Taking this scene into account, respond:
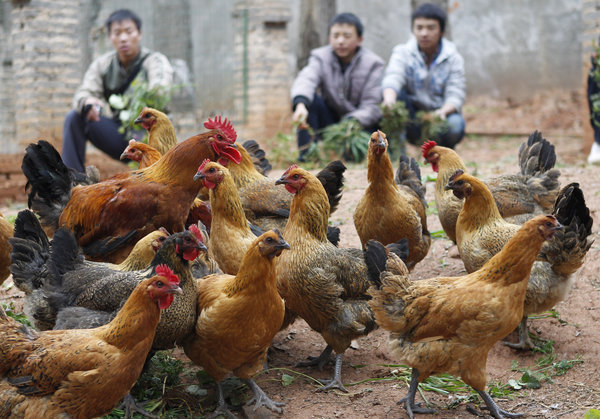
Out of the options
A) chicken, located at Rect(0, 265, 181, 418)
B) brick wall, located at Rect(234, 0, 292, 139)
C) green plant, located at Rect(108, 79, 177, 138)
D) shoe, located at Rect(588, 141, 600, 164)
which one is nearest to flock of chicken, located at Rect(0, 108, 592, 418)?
chicken, located at Rect(0, 265, 181, 418)

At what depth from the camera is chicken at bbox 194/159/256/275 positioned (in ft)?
14.5

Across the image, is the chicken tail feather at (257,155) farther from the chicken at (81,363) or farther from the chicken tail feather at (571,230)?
the chicken at (81,363)

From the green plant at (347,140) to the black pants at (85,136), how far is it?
272 cm

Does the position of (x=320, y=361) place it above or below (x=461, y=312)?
below

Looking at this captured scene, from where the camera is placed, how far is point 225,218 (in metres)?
4.49

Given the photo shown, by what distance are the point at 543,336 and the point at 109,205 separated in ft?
11.1

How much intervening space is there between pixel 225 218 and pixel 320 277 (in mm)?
817

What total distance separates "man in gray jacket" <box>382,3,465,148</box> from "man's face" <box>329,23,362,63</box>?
2.06 feet

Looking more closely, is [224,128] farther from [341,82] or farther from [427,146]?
[341,82]

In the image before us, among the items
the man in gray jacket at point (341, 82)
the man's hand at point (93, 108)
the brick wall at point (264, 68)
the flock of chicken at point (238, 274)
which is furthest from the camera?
the brick wall at point (264, 68)

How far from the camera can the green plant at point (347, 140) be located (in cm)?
921

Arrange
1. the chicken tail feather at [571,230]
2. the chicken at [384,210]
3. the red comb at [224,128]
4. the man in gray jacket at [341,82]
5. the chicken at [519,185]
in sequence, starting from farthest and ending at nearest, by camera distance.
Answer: the man in gray jacket at [341,82]
the chicken at [519,185]
the chicken at [384,210]
the red comb at [224,128]
the chicken tail feather at [571,230]

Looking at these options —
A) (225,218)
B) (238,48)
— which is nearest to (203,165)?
(225,218)

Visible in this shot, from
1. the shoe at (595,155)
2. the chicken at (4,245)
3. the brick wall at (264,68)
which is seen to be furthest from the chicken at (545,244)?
the brick wall at (264,68)
